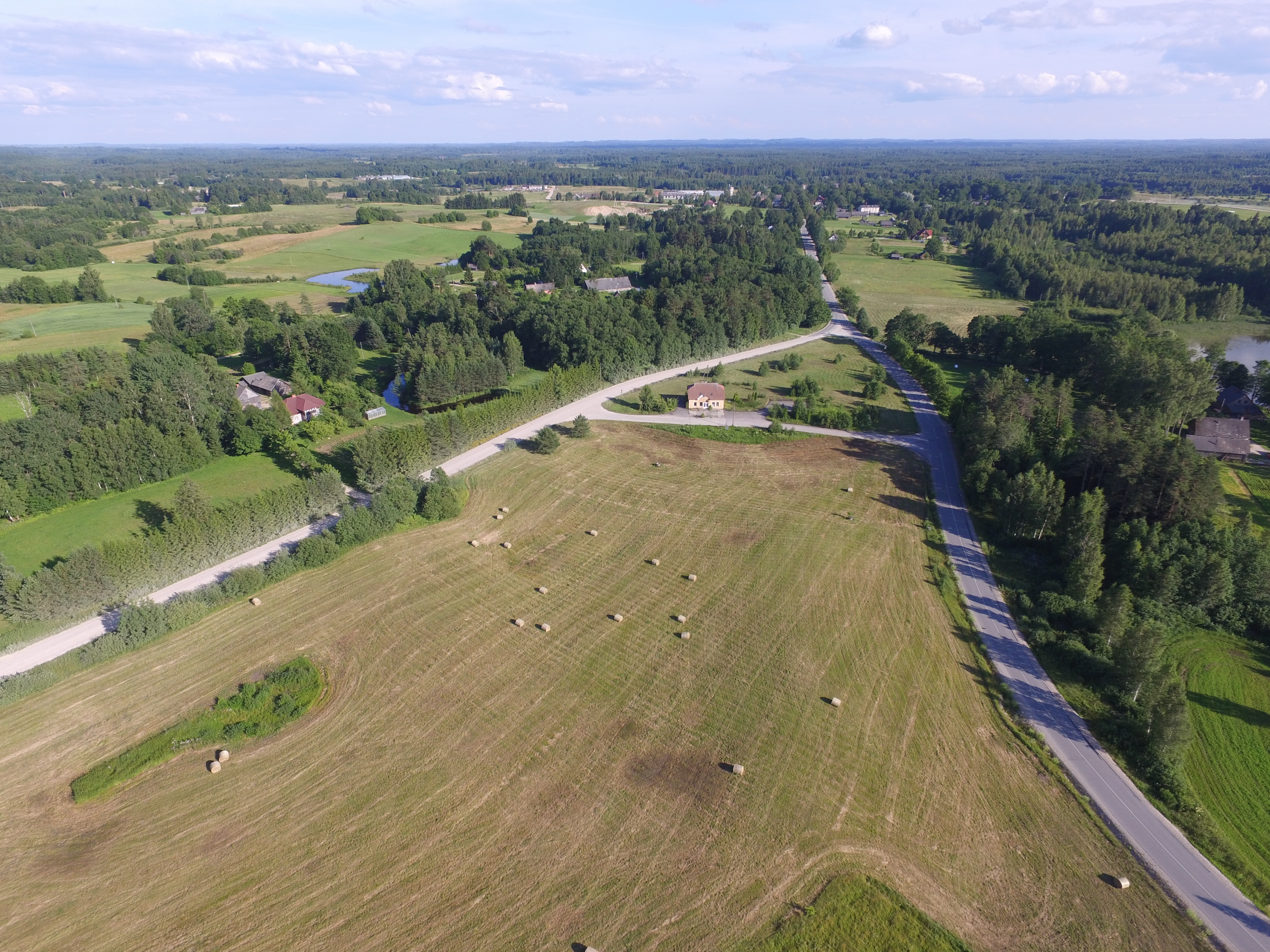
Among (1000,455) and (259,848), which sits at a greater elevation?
(1000,455)

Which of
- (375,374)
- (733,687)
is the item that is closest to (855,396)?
(733,687)

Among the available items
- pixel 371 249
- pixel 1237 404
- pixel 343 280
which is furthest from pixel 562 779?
pixel 371 249

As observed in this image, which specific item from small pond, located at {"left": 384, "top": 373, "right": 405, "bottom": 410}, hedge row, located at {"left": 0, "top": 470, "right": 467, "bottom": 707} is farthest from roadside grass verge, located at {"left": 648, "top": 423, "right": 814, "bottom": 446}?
small pond, located at {"left": 384, "top": 373, "right": 405, "bottom": 410}

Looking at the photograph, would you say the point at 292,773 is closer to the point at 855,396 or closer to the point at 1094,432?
the point at 1094,432

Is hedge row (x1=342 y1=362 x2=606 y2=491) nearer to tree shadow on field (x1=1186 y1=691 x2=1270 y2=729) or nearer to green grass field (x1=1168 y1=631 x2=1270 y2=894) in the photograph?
green grass field (x1=1168 y1=631 x2=1270 y2=894)

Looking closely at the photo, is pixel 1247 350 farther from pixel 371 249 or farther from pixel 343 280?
pixel 371 249

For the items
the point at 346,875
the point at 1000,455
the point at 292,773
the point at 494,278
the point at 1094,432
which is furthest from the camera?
the point at 494,278

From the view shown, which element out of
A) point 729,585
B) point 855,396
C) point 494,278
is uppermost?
point 494,278
